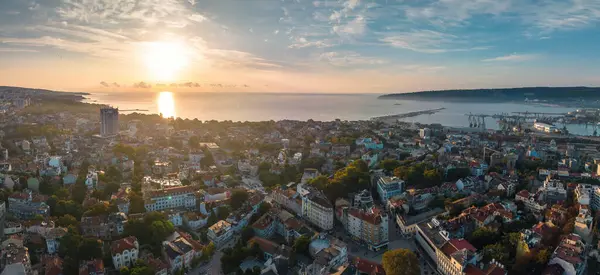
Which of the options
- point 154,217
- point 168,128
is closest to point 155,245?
point 154,217

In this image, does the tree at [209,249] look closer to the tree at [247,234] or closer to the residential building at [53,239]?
the tree at [247,234]

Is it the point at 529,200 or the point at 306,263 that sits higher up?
the point at 529,200

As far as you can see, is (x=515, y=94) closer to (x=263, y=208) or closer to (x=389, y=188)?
(x=389, y=188)

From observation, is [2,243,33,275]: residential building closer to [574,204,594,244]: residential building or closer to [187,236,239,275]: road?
[187,236,239,275]: road

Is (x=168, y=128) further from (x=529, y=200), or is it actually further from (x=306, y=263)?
(x=529, y=200)

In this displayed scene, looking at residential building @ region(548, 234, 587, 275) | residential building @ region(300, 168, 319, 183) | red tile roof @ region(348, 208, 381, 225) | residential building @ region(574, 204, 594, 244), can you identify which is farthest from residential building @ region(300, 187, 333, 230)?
residential building @ region(574, 204, 594, 244)

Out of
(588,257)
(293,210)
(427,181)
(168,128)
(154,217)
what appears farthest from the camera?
(168,128)

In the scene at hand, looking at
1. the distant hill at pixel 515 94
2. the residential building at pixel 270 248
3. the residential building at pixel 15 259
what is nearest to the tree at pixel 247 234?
the residential building at pixel 270 248
